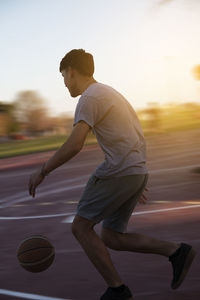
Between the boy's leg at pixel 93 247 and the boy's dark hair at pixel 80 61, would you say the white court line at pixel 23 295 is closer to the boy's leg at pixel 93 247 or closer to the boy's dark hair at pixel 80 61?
the boy's leg at pixel 93 247

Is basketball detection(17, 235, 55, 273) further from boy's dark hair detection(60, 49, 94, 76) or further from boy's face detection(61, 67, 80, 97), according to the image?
boy's dark hair detection(60, 49, 94, 76)

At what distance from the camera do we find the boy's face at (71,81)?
13.7ft

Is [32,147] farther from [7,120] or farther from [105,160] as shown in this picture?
[105,160]

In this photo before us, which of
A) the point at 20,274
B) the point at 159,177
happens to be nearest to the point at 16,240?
the point at 20,274

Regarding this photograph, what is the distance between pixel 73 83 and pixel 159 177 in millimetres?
9699

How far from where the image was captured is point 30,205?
10.5m

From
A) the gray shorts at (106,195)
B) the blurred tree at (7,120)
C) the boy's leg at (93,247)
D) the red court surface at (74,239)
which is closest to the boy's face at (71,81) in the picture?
the gray shorts at (106,195)

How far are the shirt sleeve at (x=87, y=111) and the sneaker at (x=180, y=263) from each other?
1.35m

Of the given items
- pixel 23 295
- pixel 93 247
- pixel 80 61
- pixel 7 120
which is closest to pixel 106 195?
pixel 93 247

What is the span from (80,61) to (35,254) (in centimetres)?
177

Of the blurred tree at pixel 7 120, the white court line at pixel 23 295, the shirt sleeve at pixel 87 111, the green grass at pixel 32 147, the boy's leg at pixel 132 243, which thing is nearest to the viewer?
the shirt sleeve at pixel 87 111

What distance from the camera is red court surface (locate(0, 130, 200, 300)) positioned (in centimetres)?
480

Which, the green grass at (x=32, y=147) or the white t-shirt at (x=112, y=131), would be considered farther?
the green grass at (x=32, y=147)

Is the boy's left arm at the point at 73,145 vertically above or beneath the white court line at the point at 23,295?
above
